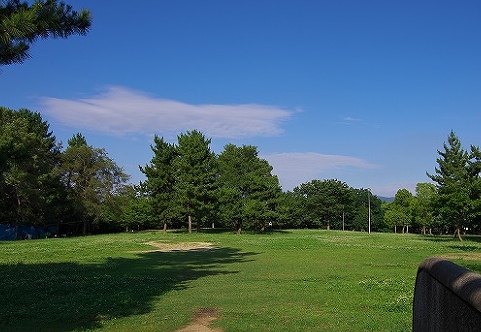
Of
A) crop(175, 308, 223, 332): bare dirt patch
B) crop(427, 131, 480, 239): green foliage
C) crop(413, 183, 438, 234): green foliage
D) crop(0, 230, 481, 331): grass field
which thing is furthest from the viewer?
crop(413, 183, 438, 234): green foliage

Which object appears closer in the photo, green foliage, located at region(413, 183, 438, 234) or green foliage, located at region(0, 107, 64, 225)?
green foliage, located at region(0, 107, 64, 225)

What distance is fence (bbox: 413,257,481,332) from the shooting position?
3.04m

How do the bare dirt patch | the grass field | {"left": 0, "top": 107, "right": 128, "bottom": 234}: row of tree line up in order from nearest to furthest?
the bare dirt patch < the grass field < {"left": 0, "top": 107, "right": 128, "bottom": 234}: row of tree

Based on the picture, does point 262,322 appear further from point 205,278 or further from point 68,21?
point 205,278

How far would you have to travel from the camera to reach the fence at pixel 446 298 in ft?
9.97

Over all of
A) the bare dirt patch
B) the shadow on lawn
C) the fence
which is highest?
the fence

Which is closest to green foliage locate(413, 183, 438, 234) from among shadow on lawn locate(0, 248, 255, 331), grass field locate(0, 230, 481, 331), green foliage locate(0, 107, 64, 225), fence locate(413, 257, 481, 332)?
green foliage locate(0, 107, 64, 225)

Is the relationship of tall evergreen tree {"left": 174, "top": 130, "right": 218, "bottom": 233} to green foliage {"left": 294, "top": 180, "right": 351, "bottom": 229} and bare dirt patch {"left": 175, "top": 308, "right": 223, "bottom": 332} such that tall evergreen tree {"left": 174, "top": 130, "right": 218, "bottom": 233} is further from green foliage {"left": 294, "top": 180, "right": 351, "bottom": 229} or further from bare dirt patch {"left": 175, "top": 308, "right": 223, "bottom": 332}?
bare dirt patch {"left": 175, "top": 308, "right": 223, "bottom": 332}

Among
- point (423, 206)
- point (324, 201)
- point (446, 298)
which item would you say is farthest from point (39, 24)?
point (324, 201)

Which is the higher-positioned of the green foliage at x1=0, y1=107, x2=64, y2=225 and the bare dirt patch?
the green foliage at x1=0, y1=107, x2=64, y2=225

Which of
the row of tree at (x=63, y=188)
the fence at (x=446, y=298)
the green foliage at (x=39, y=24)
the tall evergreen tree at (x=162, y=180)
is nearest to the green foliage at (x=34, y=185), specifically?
the row of tree at (x=63, y=188)

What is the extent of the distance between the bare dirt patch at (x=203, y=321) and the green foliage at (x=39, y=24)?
7.16 meters

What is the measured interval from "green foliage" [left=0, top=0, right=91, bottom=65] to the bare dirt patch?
7.16 m

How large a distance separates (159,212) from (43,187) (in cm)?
1646
